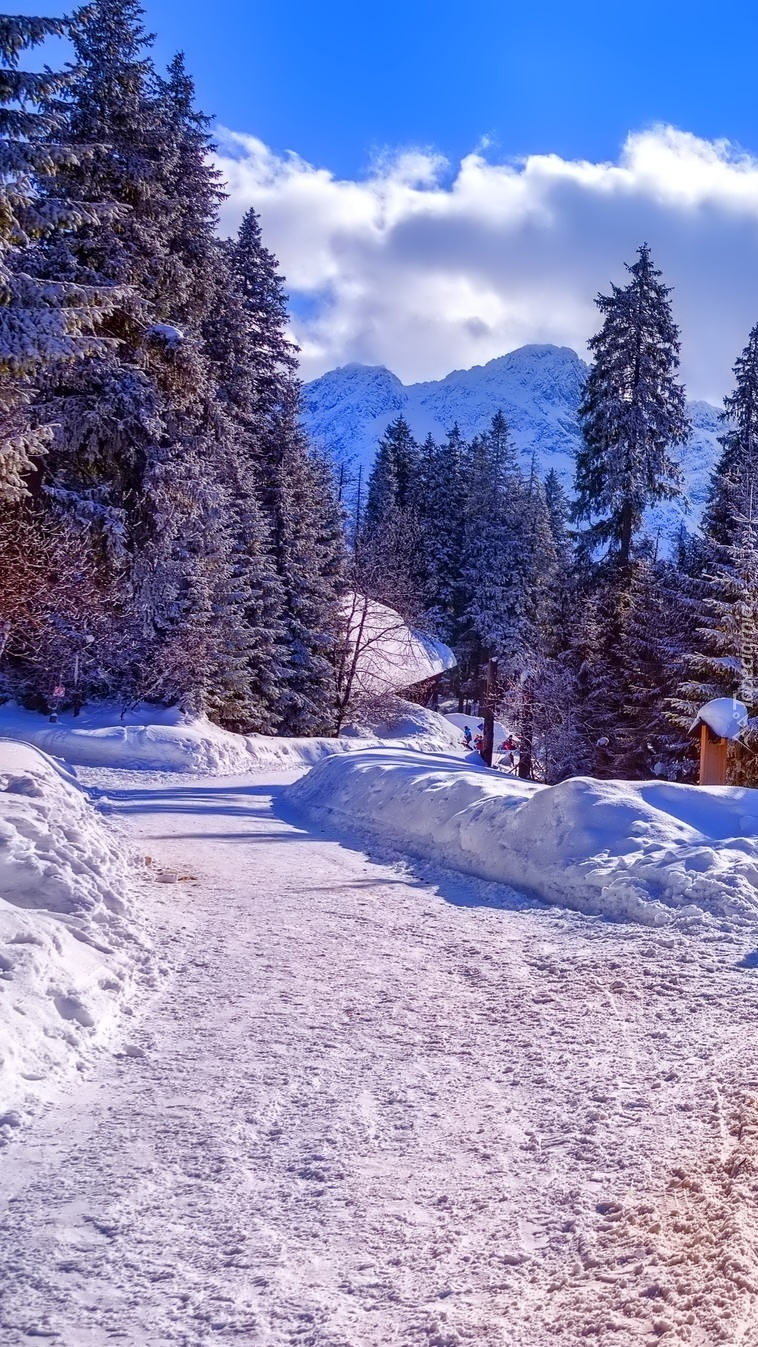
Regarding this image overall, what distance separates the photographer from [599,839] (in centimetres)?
851

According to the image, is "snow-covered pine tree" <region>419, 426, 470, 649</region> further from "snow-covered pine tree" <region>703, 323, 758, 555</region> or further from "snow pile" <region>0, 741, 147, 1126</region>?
"snow pile" <region>0, 741, 147, 1126</region>

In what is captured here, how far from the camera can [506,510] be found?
53438mm

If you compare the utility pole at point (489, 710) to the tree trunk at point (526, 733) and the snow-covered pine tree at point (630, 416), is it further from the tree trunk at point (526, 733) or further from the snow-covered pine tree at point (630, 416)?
the snow-covered pine tree at point (630, 416)

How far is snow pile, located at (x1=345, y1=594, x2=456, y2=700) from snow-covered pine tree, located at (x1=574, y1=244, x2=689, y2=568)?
398 inches

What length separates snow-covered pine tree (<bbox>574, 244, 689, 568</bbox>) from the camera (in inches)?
1137

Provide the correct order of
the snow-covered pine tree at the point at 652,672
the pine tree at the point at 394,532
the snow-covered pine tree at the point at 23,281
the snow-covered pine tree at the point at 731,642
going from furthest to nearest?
the pine tree at the point at 394,532, the snow-covered pine tree at the point at 652,672, the snow-covered pine tree at the point at 731,642, the snow-covered pine tree at the point at 23,281

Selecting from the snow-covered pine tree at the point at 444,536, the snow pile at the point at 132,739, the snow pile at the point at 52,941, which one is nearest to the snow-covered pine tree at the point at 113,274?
the snow pile at the point at 132,739

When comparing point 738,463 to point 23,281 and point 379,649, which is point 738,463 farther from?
point 23,281

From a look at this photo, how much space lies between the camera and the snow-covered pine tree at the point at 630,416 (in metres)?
28.9

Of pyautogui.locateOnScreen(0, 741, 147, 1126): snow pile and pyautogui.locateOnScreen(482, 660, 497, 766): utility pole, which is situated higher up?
pyautogui.locateOnScreen(482, 660, 497, 766): utility pole

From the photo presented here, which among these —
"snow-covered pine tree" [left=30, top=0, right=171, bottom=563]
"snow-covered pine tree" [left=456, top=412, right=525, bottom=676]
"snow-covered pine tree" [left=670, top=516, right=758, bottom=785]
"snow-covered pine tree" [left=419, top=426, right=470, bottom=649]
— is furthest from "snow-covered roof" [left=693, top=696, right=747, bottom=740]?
"snow-covered pine tree" [left=419, top=426, right=470, bottom=649]

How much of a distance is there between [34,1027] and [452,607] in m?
Answer: 49.9

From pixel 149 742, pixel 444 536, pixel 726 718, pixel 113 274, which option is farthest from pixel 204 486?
pixel 444 536

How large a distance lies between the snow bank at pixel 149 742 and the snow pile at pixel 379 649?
36.5ft
